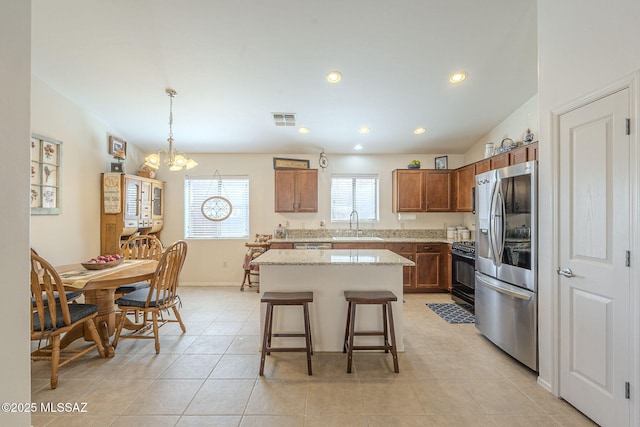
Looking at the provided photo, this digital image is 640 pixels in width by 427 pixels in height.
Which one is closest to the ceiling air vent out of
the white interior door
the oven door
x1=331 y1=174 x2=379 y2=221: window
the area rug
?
x1=331 y1=174 x2=379 y2=221: window

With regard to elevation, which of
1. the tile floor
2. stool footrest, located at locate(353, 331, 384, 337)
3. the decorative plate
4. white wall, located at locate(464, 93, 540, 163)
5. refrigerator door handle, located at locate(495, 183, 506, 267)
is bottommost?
the tile floor

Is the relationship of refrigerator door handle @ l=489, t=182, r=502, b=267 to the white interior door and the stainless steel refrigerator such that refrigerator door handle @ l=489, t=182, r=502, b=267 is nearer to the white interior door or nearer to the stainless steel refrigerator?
the stainless steel refrigerator

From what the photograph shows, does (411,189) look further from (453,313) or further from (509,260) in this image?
(509,260)

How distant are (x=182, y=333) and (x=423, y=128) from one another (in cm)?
448

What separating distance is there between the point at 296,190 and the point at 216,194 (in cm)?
161

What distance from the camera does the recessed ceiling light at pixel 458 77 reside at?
3285mm

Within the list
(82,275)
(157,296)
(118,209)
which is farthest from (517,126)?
(118,209)

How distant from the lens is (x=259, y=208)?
17.8 ft

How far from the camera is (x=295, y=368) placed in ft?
7.91

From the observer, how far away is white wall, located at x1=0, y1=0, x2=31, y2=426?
1.26m

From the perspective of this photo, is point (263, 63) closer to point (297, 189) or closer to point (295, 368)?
point (297, 189)

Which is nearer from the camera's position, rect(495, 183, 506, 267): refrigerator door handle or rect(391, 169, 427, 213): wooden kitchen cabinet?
rect(495, 183, 506, 267): refrigerator door handle

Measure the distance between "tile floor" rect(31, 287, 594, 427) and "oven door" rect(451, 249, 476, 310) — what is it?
1083mm

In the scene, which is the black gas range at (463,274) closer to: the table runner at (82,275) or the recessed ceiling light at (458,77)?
the recessed ceiling light at (458,77)
